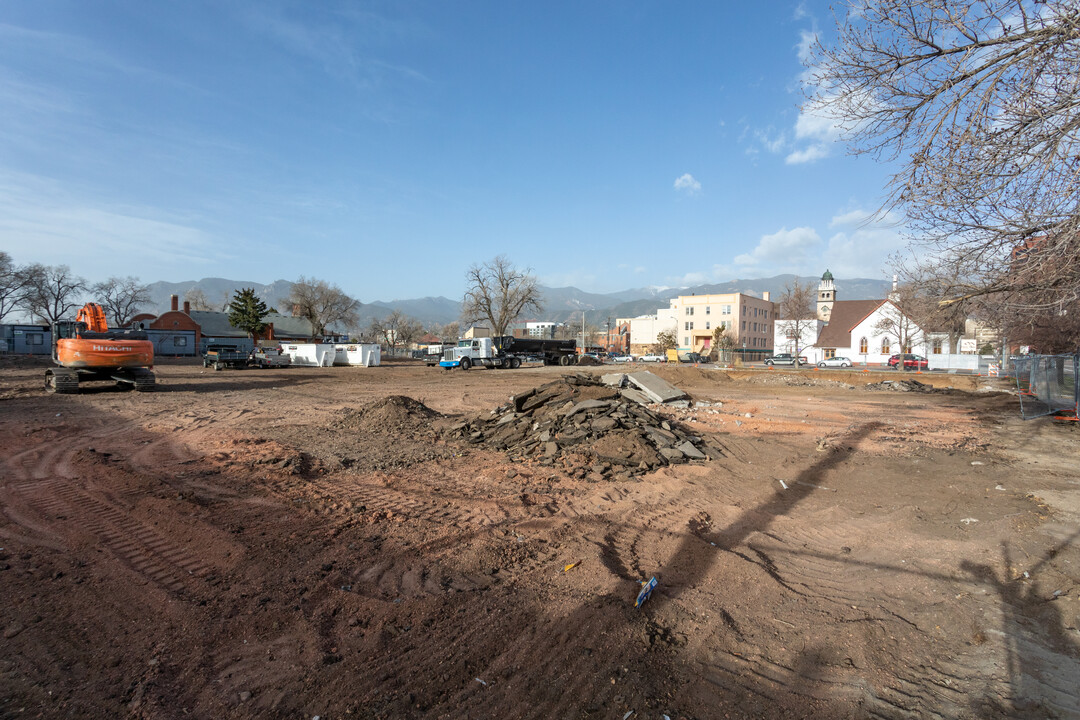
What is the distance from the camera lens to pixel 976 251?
21.9ft

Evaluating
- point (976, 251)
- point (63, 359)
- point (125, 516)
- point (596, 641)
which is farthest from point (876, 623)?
point (63, 359)

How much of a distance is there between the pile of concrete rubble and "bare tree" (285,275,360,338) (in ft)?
233

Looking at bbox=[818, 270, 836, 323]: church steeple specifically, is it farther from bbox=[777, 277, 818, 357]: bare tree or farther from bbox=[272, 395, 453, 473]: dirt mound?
bbox=[272, 395, 453, 473]: dirt mound

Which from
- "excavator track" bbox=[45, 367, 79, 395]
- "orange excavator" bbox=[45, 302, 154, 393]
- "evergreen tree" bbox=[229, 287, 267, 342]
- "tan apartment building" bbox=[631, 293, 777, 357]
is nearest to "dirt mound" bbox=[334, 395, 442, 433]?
"orange excavator" bbox=[45, 302, 154, 393]

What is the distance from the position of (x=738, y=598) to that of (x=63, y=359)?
75.5 ft

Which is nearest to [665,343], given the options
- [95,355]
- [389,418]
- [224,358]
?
[224,358]

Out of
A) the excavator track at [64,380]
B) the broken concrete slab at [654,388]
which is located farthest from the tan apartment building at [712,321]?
the excavator track at [64,380]

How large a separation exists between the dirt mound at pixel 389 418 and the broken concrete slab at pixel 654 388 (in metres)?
7.29

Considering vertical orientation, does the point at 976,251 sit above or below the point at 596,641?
above

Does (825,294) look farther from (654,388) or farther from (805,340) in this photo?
(654,388)

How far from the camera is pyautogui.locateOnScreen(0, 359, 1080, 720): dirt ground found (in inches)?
129

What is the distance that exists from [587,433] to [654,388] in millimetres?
8020

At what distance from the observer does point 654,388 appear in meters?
17.3

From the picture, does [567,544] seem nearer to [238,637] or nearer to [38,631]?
[238,637]
